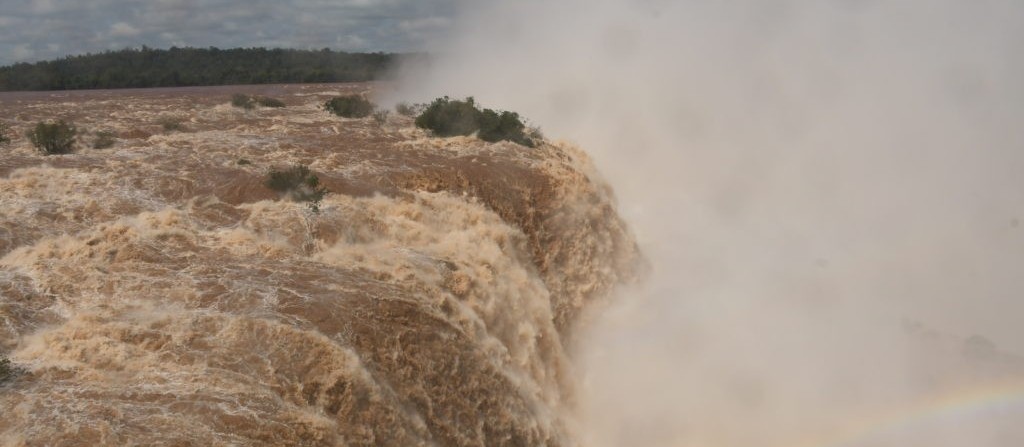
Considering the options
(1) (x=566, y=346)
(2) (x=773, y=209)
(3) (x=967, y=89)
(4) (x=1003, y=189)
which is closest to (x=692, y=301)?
(1) (x=566, y=346)

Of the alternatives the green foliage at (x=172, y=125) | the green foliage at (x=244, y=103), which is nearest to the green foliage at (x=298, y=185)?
the green foliage at (x=172, y=125)

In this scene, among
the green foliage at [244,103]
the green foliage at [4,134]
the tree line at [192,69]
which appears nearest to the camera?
the green foliage at [4,134]

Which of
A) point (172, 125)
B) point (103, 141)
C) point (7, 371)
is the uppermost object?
point (172, 125)

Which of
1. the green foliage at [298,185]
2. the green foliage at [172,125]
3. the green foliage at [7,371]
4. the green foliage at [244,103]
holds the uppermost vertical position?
the green foliage at [244,103]

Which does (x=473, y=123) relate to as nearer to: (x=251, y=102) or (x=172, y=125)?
(x=172, y=125)

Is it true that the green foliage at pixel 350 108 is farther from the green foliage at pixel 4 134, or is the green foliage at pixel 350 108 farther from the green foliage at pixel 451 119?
the green foliage at pixel 4 134

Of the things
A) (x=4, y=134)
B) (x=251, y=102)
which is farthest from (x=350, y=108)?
(x=4, y=134)

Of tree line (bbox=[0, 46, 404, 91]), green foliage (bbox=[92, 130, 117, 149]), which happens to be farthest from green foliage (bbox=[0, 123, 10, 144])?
tree line (bbox=[0, 46, 404, 91])
